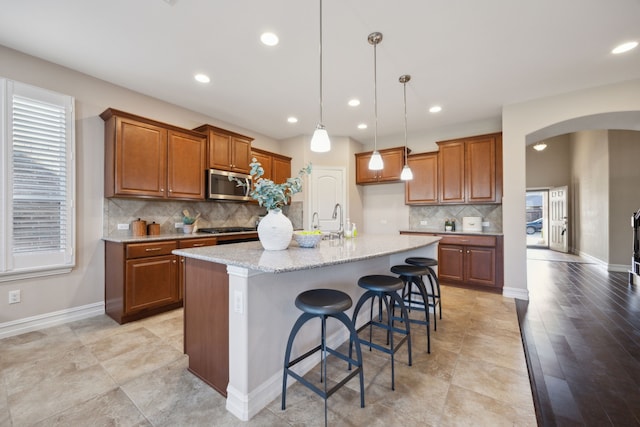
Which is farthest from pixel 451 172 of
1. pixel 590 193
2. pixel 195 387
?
pixel 590 193

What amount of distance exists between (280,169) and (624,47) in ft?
14.9

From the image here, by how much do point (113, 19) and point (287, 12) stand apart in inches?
56.6

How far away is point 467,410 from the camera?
1.54 metres

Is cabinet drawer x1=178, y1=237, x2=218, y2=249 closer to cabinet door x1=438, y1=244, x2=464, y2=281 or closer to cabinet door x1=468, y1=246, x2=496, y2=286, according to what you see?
cabinet door x1=438, y1=244, x2=464, y2=281

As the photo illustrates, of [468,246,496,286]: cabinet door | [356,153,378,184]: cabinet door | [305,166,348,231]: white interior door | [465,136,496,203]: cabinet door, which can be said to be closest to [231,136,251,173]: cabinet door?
[305,166,348,231]: white interior door

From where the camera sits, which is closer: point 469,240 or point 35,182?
point 35,182

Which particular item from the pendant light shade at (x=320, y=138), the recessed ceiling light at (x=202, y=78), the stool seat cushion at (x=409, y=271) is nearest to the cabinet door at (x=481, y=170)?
the stool seat cushion at (x=409, y=271)

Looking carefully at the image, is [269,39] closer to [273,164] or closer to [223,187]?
[223,187]

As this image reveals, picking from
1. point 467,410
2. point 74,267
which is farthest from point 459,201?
point 74,267

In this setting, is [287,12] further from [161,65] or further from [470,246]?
[470,246]

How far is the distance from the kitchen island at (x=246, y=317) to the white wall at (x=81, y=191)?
195 centimetres

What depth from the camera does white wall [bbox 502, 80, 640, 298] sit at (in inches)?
129

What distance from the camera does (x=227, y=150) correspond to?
3959 mm

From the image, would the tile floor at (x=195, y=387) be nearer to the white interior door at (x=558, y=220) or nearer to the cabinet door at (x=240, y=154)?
the cabinet door at (x=240, y=154)
